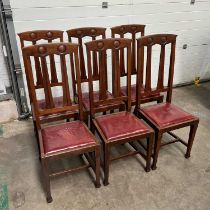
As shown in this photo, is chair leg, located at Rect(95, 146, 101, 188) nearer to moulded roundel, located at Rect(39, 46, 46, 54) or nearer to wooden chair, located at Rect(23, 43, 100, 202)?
wooden chair, located at Rect(23, 43, 100, 202)

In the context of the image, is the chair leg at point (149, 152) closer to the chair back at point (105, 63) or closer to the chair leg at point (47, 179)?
the chair back at point (105, 63)

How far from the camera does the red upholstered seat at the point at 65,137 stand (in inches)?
69.1

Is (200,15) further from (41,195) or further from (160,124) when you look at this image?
(41,195)

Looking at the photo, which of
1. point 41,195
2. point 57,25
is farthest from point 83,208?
point 57,25

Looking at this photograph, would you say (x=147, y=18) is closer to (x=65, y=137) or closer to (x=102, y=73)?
(x=102, y=73)

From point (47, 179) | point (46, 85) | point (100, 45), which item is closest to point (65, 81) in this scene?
point (46, 85)

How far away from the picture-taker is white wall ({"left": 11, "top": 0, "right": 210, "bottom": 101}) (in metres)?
2.59

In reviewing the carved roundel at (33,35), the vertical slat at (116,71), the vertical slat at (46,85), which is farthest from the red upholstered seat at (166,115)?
the carved roundel at (33,35)

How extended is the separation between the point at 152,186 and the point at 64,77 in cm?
117

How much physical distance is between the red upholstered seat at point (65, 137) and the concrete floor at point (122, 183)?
0.46 m

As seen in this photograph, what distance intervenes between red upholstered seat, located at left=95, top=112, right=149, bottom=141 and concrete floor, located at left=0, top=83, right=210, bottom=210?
0.46 m

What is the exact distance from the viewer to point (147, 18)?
3145 mm

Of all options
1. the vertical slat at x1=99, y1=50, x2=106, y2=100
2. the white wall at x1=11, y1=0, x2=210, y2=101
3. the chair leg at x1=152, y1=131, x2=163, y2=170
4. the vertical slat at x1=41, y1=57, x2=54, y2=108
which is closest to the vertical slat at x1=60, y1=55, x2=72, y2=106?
the vertical slat at x1=41, y1=57, x2=54, y2=108

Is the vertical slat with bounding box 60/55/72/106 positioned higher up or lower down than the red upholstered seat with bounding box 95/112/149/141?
higher up
